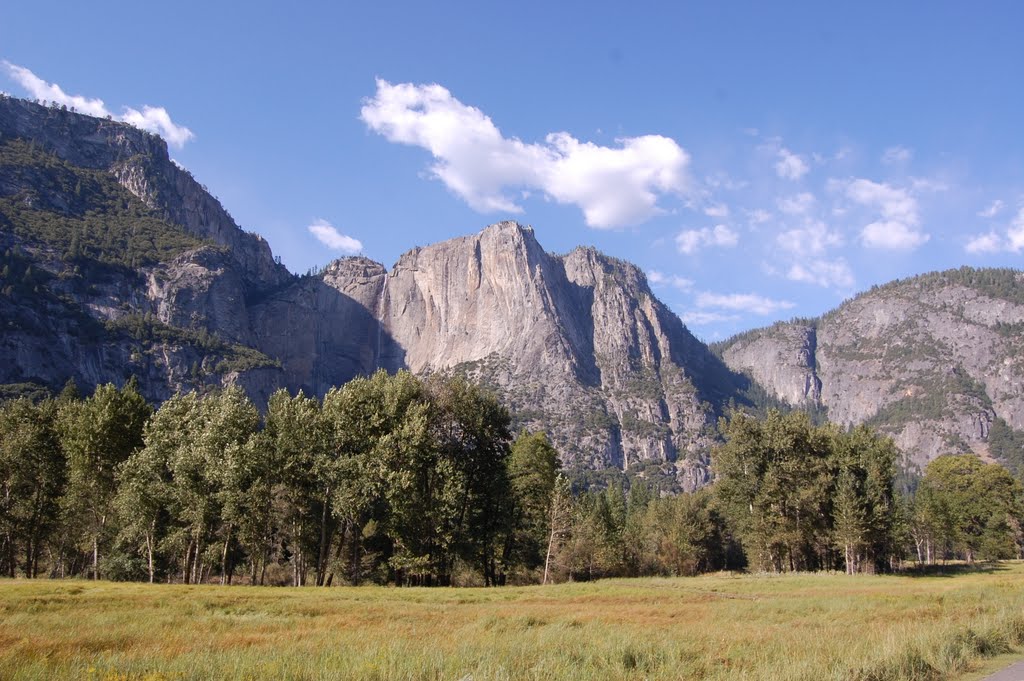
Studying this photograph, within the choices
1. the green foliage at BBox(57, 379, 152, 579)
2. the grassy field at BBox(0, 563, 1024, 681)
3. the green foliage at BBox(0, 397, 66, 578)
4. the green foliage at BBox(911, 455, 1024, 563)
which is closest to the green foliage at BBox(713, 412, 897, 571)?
the green foliage at BBox(911, 455, 1024, 563)

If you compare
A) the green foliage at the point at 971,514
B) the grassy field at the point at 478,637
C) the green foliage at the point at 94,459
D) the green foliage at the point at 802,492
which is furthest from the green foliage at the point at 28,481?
the green foliage at the point at 971,514

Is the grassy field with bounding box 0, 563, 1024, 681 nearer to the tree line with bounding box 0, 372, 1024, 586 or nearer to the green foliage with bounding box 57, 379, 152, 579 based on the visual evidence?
the tree line with bounding box 0, 372, 1024, 586

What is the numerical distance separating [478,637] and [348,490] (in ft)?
75.8

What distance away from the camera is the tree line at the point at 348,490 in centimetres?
3834

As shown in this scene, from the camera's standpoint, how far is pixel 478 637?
1574cm

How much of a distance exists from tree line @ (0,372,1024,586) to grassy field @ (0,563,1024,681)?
11.8m

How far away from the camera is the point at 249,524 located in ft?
124

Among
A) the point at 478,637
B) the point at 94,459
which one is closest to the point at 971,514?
the point at 478,637

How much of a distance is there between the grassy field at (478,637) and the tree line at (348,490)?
11.8 m

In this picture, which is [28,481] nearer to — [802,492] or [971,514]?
[802,492]

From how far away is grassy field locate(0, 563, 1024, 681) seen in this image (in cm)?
1167

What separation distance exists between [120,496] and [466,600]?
25.1m

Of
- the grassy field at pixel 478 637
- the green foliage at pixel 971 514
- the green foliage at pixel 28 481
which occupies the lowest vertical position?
the green foliage at pixel 971 514

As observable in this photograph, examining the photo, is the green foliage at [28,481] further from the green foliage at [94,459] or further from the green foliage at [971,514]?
the green foliage at [971,514]
